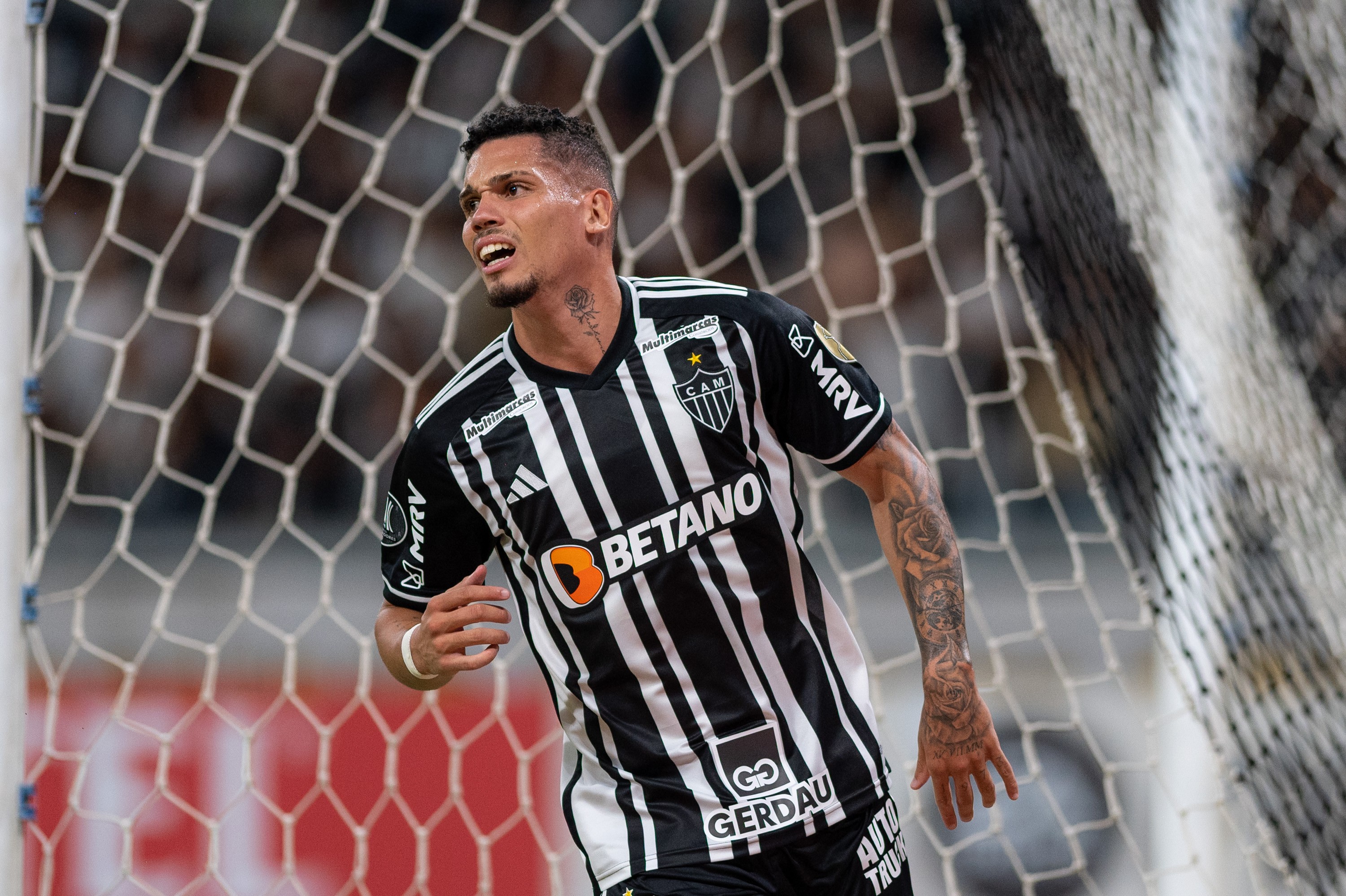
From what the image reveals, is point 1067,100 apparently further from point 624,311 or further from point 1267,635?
point 624,311

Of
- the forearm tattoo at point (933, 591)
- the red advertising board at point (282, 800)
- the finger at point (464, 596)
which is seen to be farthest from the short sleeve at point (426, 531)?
the red advertising board at point (282, 800)

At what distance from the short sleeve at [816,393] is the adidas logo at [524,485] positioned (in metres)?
0.31

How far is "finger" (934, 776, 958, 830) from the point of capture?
1.61 metres

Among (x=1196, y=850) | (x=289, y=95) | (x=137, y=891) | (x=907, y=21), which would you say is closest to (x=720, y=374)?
(x=1196, y=850)

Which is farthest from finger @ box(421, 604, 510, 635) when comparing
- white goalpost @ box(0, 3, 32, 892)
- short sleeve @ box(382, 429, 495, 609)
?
white goalpost @ box(0, 3, 32, 892)

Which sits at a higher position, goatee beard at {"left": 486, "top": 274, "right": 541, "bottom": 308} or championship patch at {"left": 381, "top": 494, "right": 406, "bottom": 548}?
goatee beard at {"left": 486, "top": 274, "right": 541, "bottom": 308}

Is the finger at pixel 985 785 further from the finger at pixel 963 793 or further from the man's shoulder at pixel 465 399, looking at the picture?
the man's shoulder at pixel 465 399

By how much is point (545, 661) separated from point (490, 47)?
344cm

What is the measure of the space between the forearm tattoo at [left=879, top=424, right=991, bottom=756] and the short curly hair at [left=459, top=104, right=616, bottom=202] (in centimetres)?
57

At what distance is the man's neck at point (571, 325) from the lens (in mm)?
1694

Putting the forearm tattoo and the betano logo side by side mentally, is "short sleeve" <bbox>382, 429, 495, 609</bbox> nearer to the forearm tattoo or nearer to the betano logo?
the betano logo

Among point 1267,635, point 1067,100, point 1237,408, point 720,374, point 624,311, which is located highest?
point 1067,100

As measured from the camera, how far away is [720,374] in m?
1.66

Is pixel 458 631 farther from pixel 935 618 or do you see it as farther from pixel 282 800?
pixel 282 800
